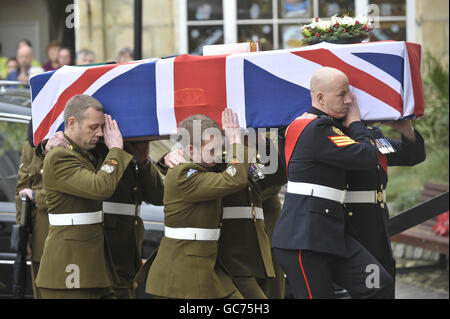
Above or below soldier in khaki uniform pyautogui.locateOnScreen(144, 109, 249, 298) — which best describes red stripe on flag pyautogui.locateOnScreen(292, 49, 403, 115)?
above

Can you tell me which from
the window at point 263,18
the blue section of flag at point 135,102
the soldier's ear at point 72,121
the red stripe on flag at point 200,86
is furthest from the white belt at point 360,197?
the window at point 263,18

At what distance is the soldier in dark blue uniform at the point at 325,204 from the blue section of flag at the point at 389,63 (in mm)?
248

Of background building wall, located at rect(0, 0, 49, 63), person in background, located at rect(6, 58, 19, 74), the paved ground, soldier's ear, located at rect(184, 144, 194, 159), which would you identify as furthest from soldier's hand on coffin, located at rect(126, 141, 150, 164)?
background building wall, located at rect(0, 0, 49, 63)

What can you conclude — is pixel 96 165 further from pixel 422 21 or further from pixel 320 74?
pixel 422 21

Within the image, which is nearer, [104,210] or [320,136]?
[320,136]

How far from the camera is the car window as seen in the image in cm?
633

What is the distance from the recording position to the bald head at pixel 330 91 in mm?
4641

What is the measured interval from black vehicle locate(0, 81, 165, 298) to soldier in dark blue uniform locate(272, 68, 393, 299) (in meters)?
1.38

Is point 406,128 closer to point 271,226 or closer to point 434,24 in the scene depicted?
point 271,226

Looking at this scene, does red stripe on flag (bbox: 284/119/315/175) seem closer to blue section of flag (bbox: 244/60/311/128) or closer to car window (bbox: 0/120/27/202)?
blue section of flag (bbox: 244/60/311/128)

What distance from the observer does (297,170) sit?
185 inches
